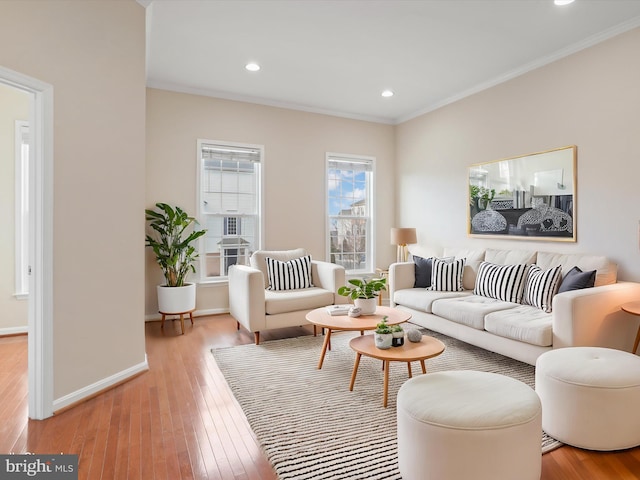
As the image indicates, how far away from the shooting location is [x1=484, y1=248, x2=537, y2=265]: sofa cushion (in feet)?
12.6

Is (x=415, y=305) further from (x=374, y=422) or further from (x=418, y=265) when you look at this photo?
(x=374, y=422)

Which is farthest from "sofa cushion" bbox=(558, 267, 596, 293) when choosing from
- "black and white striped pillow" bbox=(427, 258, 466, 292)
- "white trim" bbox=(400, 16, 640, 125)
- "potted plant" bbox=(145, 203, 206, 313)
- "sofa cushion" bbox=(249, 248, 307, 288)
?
"potted plant" bbox=(145, 203, 206, 313)

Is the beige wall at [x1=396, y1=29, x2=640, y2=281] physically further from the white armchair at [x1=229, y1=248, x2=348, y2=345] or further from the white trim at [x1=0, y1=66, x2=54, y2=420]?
the white trim at [x1=0, y1=66, x2=54, y2=420]

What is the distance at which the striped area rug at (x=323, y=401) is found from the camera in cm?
191

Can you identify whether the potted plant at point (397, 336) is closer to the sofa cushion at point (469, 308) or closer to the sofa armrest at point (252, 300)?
the sofa cushion at point (469, 308)

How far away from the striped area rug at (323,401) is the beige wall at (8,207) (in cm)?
237

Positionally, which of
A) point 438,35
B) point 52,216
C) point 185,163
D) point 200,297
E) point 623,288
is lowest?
point 200,297

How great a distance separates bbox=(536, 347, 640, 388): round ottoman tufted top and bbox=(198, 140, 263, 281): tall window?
149 inches

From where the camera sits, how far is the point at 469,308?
11.3 feet

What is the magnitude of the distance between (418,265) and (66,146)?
3.59m

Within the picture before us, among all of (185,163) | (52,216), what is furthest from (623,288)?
(185,163)

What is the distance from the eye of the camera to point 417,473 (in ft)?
5.41

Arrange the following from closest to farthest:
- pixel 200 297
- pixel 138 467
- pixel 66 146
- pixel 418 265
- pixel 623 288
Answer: pixel 138 467 → pixel 66 146 → pixel 623 288 → pixel 418 265 → pixel 200 297

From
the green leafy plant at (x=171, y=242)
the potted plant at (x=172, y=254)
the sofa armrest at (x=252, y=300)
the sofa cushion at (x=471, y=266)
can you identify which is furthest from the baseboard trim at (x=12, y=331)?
the sofa cushion at (x=471, y=266)
